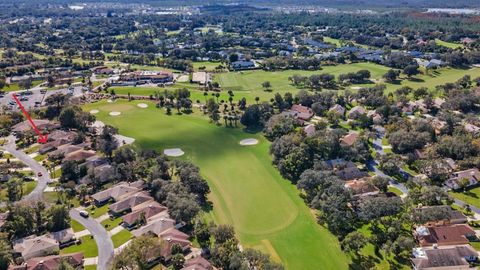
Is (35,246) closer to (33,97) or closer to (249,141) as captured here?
(249,141)

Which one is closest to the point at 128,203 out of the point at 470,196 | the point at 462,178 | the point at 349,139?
the point at 349,139

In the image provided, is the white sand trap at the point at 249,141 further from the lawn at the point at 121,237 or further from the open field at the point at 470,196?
the open field at the point at 470,196

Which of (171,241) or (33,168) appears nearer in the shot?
(171,241)

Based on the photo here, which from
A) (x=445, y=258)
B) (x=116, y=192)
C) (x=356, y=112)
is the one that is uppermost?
(x=356, y=112)

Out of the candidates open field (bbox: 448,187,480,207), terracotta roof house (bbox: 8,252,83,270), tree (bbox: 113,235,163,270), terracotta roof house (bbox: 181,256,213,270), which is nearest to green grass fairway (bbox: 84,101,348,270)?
terracotta roof house (bbox: 181,256,213,270)

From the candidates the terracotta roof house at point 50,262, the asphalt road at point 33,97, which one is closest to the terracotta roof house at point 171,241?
the terracotta roof house at point 50,262

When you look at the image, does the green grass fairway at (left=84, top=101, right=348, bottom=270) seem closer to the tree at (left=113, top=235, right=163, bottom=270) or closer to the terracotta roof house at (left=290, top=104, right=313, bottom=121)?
the tree at (left=113, top=235, right=163, bottom=270)

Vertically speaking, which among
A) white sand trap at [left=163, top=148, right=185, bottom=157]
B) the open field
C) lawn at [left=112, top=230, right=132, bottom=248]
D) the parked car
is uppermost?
white sand trap at [left=163, top=148, right=185, bottom=157]
